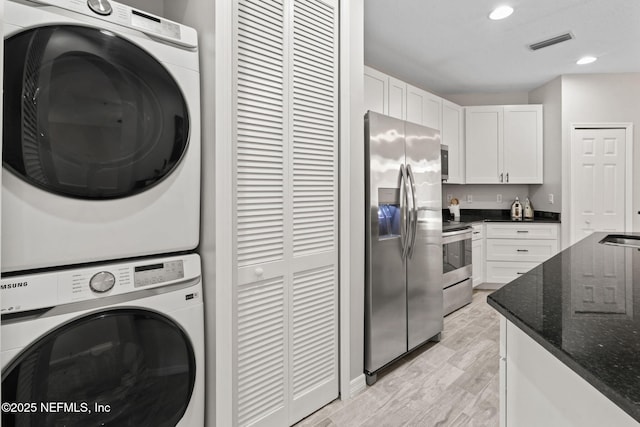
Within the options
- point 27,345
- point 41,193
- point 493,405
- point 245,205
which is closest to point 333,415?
point 493,405

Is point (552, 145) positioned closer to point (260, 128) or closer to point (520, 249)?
point (520, 249)

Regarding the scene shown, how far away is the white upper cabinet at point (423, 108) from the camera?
12.3ft

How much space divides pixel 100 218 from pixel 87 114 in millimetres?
345

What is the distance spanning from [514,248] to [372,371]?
2.95 m

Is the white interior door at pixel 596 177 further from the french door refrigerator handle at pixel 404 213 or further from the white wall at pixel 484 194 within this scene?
the french door refrigerator handle at pixel 404 213

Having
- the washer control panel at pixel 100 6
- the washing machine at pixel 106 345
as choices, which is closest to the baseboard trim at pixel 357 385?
the washing machine at pixel 106 345

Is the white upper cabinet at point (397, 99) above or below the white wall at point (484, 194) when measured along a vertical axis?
above

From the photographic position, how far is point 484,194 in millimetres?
4809

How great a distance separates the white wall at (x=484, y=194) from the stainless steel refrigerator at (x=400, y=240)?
7.53ft

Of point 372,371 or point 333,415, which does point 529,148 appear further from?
point 333,415

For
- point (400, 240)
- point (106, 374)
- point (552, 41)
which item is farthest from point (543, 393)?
point (552, 41)

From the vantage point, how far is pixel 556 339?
0.61 metres

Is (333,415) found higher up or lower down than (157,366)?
lower down

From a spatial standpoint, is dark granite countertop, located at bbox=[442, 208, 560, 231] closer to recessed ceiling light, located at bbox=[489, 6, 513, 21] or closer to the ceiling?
the ceiling
